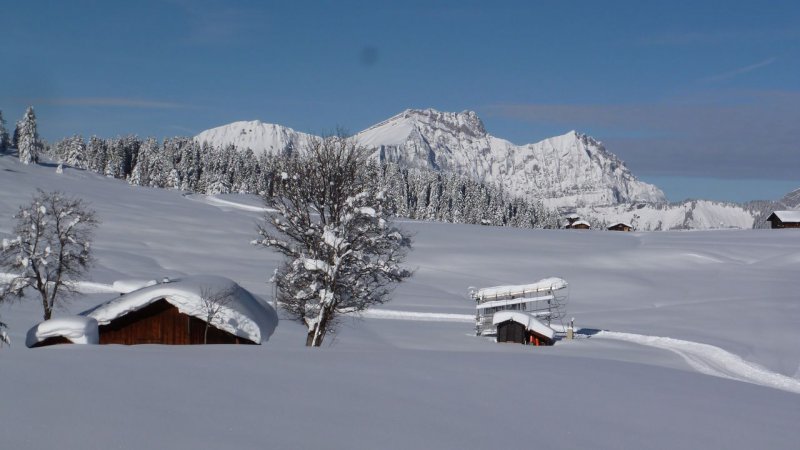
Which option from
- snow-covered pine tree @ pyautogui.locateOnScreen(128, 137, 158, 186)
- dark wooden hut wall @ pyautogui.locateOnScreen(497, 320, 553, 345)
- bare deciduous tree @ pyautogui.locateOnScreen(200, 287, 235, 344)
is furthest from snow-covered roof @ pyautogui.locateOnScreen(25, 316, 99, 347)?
snow-covered pine tree @ pyautogui.locateOnScreen(128, 137, 158, 186)

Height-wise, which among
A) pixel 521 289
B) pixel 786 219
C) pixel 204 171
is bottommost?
pixel 521 289

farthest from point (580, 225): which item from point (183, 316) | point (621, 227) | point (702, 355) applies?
point (183, 316)

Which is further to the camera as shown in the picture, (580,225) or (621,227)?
(580,225)

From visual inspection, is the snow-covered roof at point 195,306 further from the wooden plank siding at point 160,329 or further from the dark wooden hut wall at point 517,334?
the dark wooden hut wall at point 517,334

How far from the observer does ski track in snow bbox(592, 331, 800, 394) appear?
85.6 feet

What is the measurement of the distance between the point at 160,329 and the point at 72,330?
4332mm

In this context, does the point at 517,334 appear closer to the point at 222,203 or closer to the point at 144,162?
the point at 222,203

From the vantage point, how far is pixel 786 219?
405 feet

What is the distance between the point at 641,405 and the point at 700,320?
133ft

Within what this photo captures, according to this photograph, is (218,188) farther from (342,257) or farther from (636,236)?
(342,257)

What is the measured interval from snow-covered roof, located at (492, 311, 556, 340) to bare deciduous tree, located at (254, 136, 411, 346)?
51.5ft

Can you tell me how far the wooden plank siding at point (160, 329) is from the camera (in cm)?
2200

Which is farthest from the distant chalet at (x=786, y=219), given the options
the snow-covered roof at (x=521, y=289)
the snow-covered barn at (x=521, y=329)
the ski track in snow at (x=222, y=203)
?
the snow-covered barn at (x=521, y=329)

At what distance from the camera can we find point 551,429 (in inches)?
368
